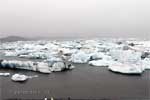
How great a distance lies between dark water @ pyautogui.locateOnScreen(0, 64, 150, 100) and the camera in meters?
5.56

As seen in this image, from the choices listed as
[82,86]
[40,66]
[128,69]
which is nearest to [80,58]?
[40,66]

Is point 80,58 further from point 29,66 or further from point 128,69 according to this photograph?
point 128,69

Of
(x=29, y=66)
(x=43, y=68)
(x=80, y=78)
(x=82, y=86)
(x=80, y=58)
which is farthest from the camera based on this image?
(x=80, y=58)

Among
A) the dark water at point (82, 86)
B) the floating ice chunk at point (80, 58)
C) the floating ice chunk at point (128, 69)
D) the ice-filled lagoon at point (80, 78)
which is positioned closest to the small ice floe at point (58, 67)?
the ice-filled lagoon at point (80, 78)

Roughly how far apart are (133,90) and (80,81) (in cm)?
161

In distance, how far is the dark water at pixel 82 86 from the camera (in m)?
5.56

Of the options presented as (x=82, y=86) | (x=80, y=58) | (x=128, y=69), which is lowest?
(x=82, y=86)

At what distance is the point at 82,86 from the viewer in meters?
6.32

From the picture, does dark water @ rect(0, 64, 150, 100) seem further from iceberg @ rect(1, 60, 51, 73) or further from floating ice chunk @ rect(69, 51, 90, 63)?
floating ice chunk @ rect(69, 51, 90, 63)

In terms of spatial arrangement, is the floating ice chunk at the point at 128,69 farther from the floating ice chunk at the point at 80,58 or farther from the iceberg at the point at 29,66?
the iceberg at the point at 29,66

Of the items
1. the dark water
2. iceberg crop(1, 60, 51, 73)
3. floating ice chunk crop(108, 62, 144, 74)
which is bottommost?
the dark water

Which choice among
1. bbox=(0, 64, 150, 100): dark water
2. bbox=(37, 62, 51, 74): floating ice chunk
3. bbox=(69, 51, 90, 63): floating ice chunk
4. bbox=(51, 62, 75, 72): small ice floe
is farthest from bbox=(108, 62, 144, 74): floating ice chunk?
bbox=(37, 62, 51, 74): floating ice chunk

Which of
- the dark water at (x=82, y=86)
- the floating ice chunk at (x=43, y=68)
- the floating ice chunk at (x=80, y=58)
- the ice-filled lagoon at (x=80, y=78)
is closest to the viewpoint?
the dark water at (x=82, y=86)

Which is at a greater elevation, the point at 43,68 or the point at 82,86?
the point at 43,68
